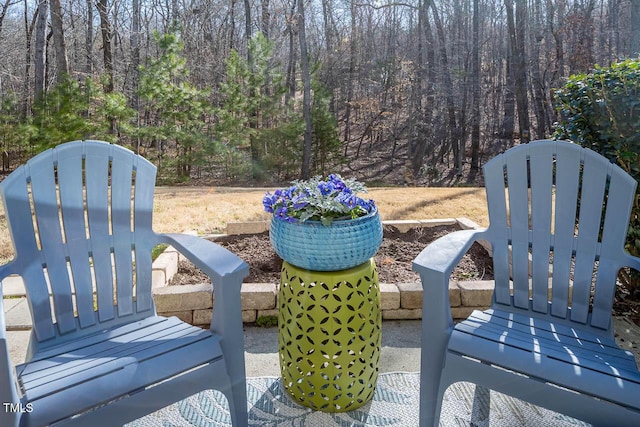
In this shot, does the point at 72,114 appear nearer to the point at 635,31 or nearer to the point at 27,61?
the point at 27,61

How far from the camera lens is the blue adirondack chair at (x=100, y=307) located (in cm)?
106

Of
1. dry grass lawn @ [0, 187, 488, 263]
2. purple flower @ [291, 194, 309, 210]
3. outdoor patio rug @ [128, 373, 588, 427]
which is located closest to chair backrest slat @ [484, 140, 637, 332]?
outdoor patio rug @ [128, 373, 588, 427]

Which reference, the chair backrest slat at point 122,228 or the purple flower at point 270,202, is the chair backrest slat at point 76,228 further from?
the purple flower at point 270,202

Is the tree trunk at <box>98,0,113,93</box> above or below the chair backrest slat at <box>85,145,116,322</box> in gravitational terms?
above

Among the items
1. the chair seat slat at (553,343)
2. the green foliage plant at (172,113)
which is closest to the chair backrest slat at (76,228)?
the chair seat slat at (553,343)

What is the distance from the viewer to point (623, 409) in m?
1.06

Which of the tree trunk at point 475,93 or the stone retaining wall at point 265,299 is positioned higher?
the tree trunk at point 475,93

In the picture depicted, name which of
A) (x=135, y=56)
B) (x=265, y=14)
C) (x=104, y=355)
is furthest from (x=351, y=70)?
(x=104, y=355)

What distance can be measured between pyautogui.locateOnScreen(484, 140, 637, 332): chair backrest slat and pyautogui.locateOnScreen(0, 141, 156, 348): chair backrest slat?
1.30 metres

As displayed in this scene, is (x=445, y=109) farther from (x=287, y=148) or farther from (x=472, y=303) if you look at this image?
(x=472, y=303)

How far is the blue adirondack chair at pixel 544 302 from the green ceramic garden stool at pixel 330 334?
22cm

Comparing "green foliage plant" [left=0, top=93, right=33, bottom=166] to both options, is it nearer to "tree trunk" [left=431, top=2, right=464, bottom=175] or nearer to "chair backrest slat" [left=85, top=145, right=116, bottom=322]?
"chair backrest slat" [left=85, top=145, right=116, bottom=322]

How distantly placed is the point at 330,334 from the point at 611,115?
5.32 ft

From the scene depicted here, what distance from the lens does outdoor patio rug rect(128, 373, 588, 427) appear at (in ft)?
4.89
